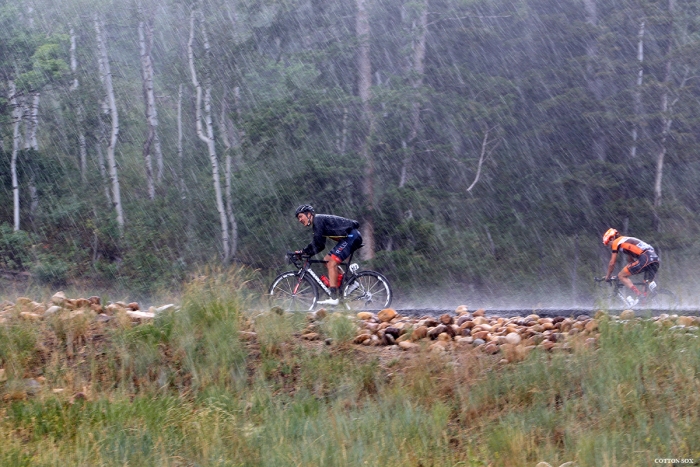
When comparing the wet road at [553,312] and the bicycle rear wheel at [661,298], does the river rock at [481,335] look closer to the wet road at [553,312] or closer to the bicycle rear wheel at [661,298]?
the wet road at [553,312]

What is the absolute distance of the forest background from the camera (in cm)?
2627

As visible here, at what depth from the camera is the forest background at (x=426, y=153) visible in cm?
2627

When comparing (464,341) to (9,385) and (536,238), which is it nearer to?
(9,385)

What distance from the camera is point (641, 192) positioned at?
28.2 meters

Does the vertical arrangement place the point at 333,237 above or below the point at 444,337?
above

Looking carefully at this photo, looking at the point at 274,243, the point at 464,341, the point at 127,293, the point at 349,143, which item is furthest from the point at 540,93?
the point at 464,341

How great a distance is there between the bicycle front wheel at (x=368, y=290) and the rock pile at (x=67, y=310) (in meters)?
3.98

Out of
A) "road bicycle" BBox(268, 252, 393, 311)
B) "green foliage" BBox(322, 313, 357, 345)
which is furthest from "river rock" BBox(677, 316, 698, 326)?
"road bicycle" BBox(268, 252, 393, 311)

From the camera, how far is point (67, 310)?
23.8ft

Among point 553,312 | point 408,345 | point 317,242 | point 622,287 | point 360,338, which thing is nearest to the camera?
point 408,345

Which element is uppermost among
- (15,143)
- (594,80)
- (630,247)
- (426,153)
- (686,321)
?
(594,80)

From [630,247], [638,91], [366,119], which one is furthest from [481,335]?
[638,91]

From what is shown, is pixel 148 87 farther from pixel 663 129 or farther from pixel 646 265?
pixel 646 265

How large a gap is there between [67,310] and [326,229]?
4.62 m
